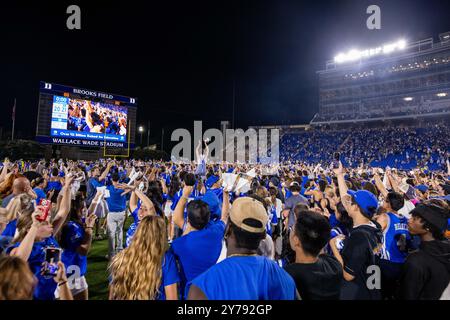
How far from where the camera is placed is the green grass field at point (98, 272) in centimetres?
504

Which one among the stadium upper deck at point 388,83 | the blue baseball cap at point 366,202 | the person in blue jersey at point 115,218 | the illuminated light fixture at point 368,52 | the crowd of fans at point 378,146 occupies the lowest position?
the person in blue jersey at point 115,218

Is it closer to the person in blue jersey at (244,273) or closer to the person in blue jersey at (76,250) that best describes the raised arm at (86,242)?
the person in blue jersey at (76,250)

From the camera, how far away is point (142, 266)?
227 cm

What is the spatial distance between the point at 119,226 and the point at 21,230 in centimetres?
420

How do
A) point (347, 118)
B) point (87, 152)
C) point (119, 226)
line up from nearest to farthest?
point (119, 226) → point (87, 152) → point (347, 118)

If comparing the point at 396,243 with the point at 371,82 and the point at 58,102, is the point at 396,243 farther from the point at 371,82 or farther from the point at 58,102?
the point at 371,82

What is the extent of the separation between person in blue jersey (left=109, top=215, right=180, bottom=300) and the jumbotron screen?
32875 mm

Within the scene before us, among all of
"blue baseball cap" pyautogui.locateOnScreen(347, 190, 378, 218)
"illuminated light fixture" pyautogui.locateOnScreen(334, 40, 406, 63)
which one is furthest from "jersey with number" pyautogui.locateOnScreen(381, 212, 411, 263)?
"illuminated light fixture" pyautogui.locateOnScreen(334, 40, 406, 63)

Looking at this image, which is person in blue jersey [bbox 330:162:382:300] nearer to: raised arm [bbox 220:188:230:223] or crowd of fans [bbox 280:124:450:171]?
raised arm [bbox 220:188:230:223]

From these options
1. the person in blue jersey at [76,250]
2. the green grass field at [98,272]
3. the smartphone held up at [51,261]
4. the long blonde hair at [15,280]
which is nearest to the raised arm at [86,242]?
the person in blue jersey at [76,250]

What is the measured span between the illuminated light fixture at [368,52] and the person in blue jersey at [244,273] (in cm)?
7195

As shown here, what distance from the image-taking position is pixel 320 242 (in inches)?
86.0

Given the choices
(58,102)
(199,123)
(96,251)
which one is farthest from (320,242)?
(199,123)

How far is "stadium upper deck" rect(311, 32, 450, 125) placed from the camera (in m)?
53.8
